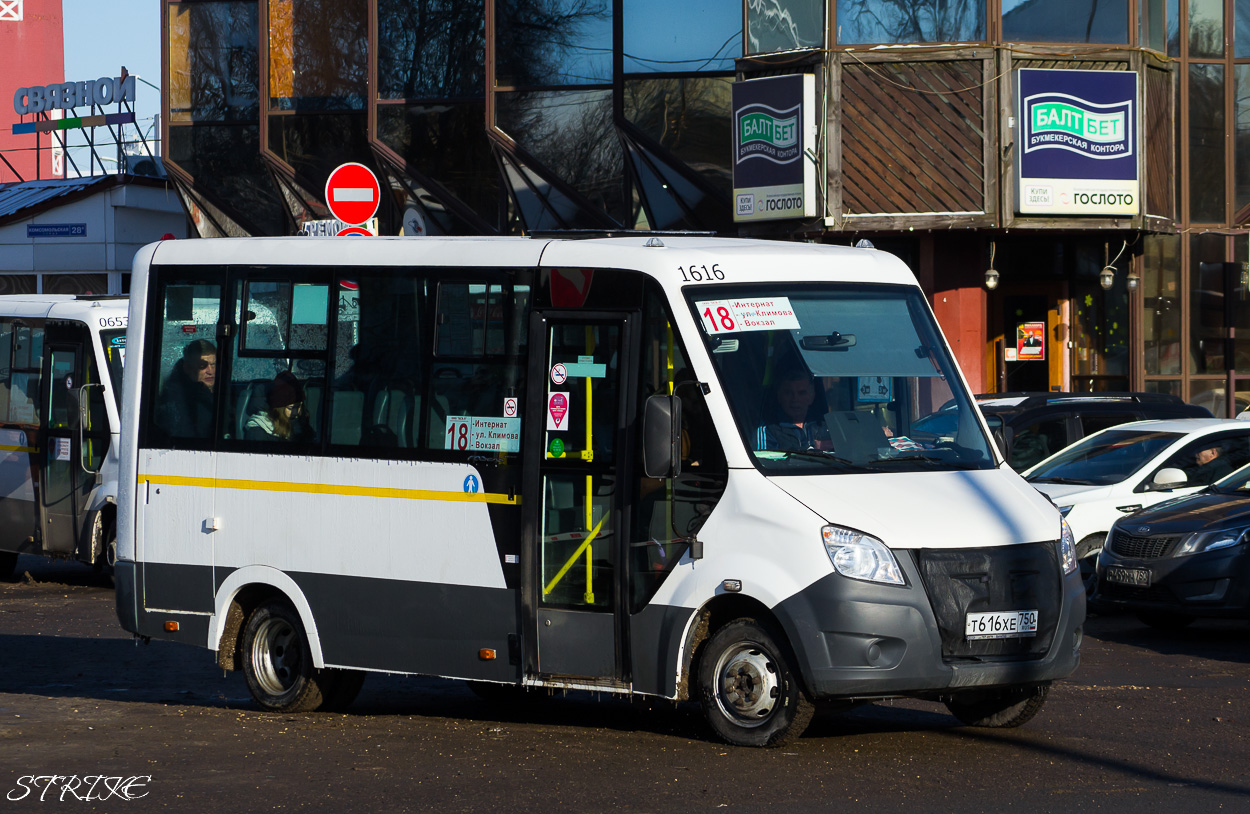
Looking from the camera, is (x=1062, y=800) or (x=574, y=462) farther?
(x=574, y=462)

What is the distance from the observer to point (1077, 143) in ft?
71.2

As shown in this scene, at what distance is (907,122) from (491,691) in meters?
13.7

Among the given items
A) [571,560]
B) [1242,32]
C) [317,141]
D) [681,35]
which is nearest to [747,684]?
[571,560]

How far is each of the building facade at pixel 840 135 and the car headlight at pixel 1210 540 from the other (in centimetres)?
767

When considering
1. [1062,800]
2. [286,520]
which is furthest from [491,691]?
[1062,800]

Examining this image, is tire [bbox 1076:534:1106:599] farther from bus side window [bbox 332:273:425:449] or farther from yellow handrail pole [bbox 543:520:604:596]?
bus side window [bbox 332:273:425:449]

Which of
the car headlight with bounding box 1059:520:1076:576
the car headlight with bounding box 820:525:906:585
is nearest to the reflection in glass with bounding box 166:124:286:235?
the car headlight with bounding box 1059:520:1076:576

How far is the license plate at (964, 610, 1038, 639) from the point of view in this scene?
756 cm

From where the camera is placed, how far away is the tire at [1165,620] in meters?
12.5

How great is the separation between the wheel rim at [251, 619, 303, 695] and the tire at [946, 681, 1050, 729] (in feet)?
12.0

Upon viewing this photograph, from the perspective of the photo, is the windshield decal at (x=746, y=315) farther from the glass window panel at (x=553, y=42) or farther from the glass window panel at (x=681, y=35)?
the glass window panel at (x=553, y=42)

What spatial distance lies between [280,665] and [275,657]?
0.18 ft

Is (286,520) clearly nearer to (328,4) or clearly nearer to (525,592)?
(525,592)

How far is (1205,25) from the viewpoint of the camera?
2502cm
